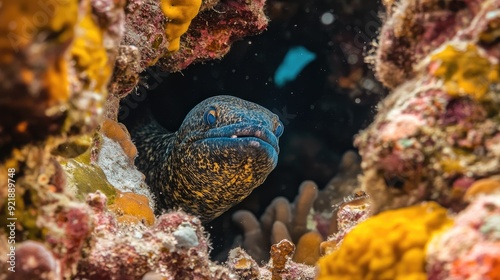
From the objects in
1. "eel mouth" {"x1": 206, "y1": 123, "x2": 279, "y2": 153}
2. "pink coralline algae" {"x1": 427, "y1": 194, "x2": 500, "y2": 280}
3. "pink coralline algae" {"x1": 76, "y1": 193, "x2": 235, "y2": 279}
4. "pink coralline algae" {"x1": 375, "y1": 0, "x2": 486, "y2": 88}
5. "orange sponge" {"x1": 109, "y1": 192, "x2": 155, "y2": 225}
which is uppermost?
"eel mouth" {"x1": 206, "y1": 123, "x2": 279, "y2": 153}

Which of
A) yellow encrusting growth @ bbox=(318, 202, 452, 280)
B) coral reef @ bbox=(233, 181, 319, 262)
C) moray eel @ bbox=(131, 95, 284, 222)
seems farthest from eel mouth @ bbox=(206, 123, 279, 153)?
yellow encrusting growth @ bbox=(318, 202, 452, 280)

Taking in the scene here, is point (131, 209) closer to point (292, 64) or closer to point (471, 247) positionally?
point (471, 247)

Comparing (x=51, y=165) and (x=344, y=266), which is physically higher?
(x=51, y=165)

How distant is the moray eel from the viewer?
15.4 feet

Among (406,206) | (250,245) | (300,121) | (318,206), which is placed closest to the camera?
(406,206)

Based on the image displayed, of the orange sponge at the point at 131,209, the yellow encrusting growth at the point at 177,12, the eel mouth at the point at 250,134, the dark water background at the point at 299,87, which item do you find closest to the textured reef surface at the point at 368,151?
the orange sponge at the point at 131,209

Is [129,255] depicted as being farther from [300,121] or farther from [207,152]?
[300,121]

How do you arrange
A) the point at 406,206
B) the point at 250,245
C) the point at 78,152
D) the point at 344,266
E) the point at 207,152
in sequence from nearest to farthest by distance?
the point at 344,266, the point at 406,206, the point at 78,152, the point at 207,152, the point at 250,245

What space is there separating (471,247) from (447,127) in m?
0.47

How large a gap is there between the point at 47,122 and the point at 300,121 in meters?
7.42

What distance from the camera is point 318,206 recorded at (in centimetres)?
778

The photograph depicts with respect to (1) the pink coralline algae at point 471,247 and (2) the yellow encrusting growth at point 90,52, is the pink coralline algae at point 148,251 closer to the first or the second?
(2) the yellow encrusting growth at point 90,52

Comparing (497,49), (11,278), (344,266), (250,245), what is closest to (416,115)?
(497,49)

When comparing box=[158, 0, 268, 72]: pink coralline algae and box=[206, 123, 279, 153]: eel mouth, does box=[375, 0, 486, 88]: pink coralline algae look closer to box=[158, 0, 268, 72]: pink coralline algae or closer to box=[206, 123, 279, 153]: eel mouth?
box=[206, 123, 279, 153]: eel mouth
